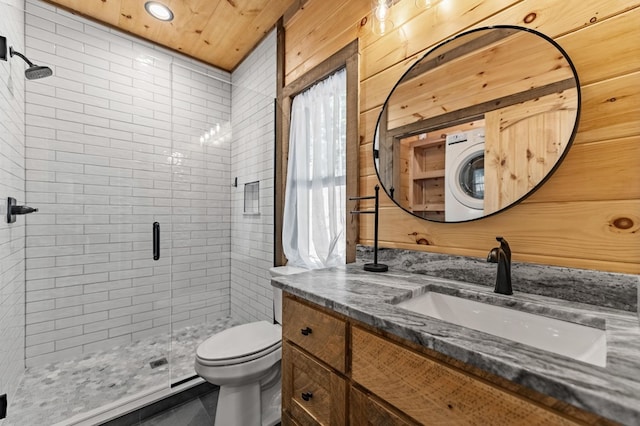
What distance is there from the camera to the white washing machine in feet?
3.51

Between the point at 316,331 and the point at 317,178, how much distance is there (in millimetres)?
1104

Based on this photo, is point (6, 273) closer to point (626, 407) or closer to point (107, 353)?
point (107, 353)

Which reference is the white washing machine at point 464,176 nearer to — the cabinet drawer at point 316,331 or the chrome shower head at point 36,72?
the cabinet drawer at point 316,331

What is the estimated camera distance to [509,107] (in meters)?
1.00

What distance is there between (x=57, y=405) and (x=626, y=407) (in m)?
2.42

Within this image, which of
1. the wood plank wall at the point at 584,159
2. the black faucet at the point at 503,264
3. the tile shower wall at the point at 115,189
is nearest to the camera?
the wood plank wall at the point at 584,159

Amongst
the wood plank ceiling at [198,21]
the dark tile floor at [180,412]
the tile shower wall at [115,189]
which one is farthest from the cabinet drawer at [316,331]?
the wood plank ceiling at [198,21]

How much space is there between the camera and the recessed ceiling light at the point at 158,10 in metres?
1.99

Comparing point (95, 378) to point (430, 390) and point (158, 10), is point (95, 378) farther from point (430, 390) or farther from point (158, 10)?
point (158, 10)

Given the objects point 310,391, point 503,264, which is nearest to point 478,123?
point 503,264

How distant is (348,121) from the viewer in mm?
1588

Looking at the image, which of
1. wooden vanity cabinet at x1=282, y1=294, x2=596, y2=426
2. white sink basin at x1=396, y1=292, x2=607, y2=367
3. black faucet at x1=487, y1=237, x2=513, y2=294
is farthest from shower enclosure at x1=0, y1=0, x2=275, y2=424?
black faucet at x1=487, y1=237, x2=513, y2=294

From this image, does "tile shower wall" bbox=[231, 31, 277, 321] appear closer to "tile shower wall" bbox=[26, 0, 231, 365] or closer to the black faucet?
"tile shower wall" bbox=[26, 0, 231, 365]

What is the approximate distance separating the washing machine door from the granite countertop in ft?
1.06
